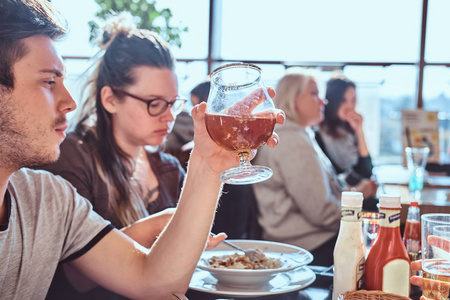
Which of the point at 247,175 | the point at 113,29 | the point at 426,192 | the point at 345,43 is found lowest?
the point at 426,192

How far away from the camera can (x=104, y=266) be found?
1390 mm

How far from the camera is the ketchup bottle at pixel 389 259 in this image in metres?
1.13

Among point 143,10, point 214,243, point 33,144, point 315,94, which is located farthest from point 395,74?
point 33,144

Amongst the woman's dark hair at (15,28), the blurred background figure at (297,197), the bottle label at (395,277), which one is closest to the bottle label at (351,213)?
the bottle label at (395,277)

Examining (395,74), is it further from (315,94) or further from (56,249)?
(56,249)

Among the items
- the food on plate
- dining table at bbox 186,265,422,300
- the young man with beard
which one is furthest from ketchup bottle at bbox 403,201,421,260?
the young man with beard

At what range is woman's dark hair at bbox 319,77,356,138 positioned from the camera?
4340 mm

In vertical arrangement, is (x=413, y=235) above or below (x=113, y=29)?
below

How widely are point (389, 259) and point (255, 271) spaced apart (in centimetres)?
32

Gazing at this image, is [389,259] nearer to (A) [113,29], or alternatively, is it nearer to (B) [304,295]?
(B) [304,295]

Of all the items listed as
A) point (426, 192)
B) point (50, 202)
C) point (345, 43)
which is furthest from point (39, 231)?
point (345, 43)

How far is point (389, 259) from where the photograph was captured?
3.74ft

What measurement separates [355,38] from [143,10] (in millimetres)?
2271

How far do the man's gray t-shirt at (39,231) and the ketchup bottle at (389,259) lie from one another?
0.73 metres
